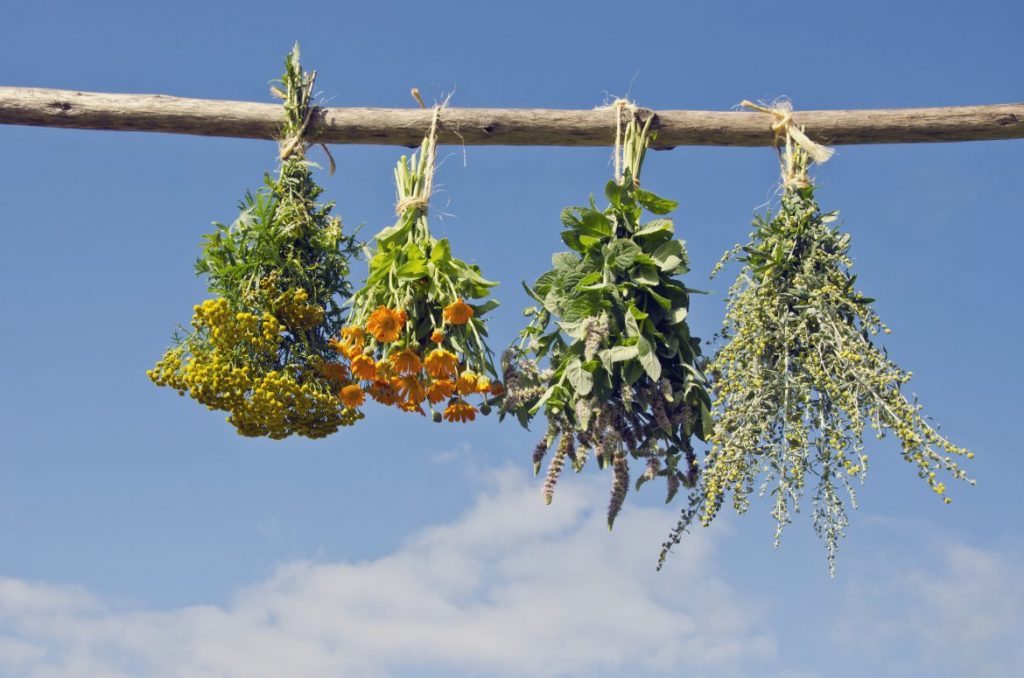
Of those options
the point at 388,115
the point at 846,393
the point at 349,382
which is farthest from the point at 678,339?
the point at 388,115

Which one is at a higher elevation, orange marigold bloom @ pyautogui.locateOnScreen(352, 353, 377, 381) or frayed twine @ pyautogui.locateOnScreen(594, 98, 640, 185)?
frayed twine @ pyautogui.locateOnScreen(594, 98, 640, 185)

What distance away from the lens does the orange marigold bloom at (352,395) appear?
4.05 meters

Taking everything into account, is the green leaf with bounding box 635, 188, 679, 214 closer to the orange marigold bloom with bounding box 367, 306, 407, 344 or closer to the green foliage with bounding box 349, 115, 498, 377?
the green foliage with bounding box 349, 115, 498, 377

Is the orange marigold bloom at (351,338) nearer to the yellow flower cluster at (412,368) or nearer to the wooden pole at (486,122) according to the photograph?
the yellow flower cluster at (412,368)

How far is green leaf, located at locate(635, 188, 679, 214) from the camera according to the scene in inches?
163

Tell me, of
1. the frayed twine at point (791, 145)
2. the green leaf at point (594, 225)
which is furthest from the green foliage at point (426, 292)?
the frayed twine at point (791, 145)

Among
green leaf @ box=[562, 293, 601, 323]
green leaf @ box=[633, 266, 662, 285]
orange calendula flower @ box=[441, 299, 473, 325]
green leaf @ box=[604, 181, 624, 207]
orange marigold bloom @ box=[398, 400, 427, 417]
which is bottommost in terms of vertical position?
orange marigold bloom @ box=[398, 400, 427, 417]

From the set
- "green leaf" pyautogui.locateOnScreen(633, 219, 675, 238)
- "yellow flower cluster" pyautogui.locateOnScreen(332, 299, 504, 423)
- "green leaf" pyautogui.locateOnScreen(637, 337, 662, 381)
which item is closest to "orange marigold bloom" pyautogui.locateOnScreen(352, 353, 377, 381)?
"yellow flower cluster" pyautogui.locateOnScreen(332, 299, 504, 423)

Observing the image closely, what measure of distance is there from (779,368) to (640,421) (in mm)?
459

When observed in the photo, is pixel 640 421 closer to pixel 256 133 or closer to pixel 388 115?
pixel 388 115

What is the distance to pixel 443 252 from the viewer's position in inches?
160

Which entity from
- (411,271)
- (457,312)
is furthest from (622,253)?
(411,271)

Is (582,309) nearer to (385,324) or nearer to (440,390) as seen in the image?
(440,390)

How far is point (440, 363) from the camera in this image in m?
3.91
